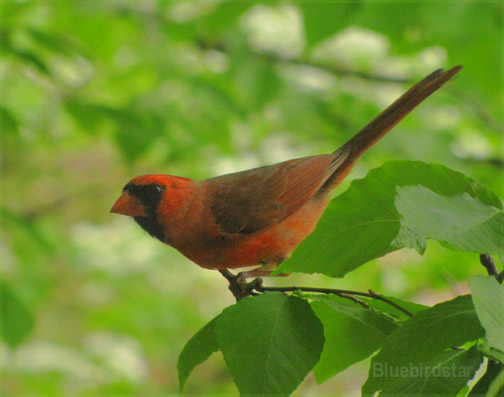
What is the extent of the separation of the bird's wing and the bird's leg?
0.91 ft

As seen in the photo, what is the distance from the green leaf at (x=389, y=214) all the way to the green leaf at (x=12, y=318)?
5.93ft

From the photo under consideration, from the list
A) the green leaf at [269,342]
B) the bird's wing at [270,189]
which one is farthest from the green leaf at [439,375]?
the bird's wing at [270,189]

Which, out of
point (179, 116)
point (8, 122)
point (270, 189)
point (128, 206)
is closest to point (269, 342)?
point (128, 206)

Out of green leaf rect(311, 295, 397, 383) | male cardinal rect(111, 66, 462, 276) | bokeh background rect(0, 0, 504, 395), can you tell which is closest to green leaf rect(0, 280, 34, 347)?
bokeh background rect(0, 0, 504, 395)

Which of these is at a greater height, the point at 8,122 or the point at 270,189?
the point at 8,122

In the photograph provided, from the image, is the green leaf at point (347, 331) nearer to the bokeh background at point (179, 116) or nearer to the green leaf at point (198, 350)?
the green leaf at point (198, 350)

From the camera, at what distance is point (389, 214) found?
863 mm

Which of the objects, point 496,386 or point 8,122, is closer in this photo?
point 496,386

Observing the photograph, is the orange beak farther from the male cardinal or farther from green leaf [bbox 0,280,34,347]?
green leaf [bbox 0,280,34,347]

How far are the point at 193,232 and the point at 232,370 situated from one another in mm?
610

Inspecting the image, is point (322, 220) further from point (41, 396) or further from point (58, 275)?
point (58, 275)

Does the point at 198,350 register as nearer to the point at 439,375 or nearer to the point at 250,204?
the point at 439,375

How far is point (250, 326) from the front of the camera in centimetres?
92

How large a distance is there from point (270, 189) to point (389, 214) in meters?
0.78
